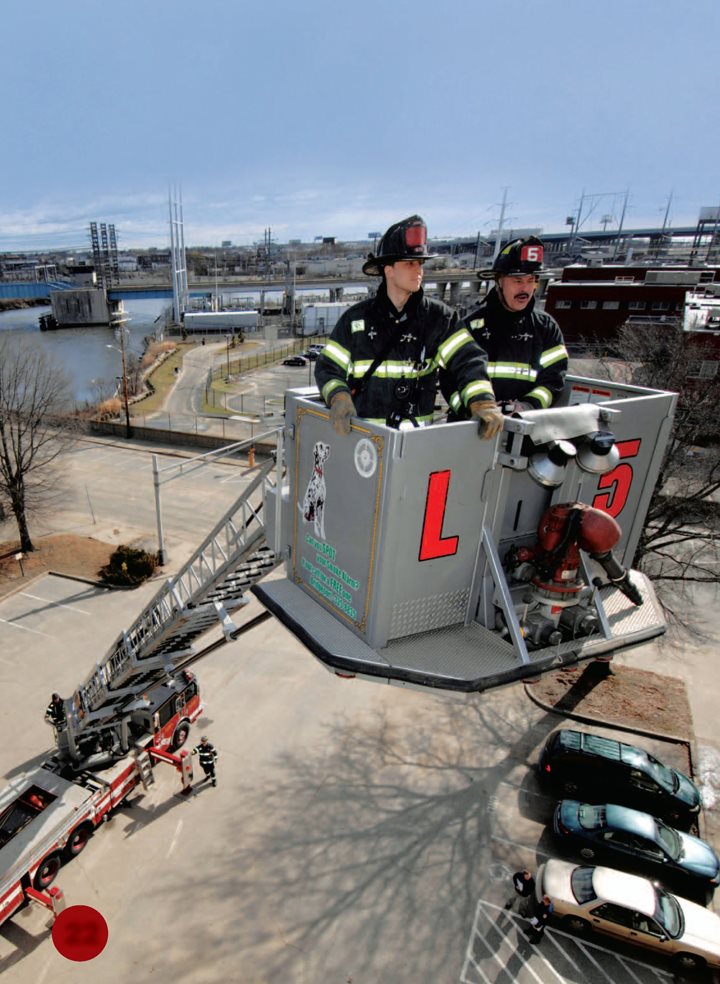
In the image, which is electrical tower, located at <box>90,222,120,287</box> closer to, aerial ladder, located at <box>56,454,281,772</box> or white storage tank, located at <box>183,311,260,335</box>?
white storage tank, located at <box>183,311,260,335</box>

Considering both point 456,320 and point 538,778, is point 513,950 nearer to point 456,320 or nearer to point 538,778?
point 538,778

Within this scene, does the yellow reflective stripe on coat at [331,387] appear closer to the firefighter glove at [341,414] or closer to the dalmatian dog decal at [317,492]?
the firefighter glove at [341,414]

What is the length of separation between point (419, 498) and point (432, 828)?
8.78 meters

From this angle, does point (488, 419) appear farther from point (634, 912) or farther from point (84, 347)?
point (84, 347)

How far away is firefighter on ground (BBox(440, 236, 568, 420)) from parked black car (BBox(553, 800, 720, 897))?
8342mm

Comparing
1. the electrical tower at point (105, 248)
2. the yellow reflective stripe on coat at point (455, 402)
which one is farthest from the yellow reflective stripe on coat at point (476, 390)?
the electrical tower at point (105, 248)

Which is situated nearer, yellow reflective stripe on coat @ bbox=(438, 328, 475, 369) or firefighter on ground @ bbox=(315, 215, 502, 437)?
firefighter on ground @ bbox=(315, 215, 502, 437)

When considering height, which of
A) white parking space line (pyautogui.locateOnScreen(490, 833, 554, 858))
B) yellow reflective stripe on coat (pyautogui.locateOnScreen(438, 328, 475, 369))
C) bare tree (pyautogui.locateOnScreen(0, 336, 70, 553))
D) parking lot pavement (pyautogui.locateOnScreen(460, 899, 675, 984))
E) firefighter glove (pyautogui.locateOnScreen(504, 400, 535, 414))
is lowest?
white parking space line (pyautogui.locateOnScreen(490, 833, 554, 858))

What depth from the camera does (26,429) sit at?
19906 mm

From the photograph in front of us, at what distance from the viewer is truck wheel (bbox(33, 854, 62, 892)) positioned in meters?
8.81

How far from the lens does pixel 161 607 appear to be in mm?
8992

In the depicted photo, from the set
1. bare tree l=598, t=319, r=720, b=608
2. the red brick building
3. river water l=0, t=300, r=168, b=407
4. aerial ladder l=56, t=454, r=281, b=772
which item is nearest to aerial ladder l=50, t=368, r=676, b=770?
aerial ladder l=56, t=454, r=281, b=772

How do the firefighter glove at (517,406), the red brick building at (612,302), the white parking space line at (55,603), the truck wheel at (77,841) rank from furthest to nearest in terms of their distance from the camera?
the red brick building at (612,302) → the white parking space line at (55,603) → the truck wheel at (77,841) → the firefighter glove at (517,406)

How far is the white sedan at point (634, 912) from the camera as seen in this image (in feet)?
27.8
